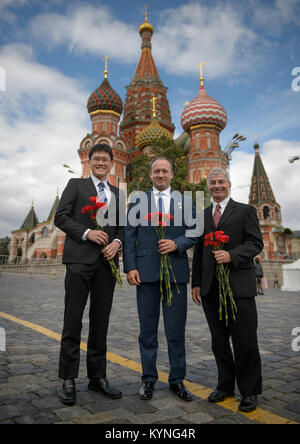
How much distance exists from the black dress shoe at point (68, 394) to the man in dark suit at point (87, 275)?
11mm

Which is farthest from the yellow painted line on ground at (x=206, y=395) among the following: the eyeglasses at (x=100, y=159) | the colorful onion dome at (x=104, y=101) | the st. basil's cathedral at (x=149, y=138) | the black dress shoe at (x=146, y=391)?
the colorful onion dome at (x=104, y=101)

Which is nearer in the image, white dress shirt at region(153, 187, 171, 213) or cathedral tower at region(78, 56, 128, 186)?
white dress shirt at region(153, 187, 171, 213)

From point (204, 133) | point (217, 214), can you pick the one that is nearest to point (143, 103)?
point (204, 133)

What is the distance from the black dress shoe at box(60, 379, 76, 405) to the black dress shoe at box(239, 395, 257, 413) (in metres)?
1.25

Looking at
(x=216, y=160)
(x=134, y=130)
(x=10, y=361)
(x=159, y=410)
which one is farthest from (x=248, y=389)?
(x=134, y=130)

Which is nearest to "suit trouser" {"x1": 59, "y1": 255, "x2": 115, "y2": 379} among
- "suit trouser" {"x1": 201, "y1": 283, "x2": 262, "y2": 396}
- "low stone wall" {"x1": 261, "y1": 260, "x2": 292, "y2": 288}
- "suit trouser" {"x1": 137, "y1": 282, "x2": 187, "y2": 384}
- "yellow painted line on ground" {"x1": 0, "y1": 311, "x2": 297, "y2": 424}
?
"suit trouser" {"x1": 137, "y1": 282, "x2": 187, "y2": 384}

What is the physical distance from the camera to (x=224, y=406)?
2.56 metres

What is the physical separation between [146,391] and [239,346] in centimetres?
83

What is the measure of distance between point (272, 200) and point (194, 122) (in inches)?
656

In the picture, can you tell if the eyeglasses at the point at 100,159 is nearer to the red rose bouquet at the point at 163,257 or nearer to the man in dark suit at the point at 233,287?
the red rose bouquet at the point at 163,257

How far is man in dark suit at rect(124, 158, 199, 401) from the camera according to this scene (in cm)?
284

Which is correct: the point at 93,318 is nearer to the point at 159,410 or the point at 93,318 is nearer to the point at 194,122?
the point at 159,410

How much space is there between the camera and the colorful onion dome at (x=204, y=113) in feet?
103

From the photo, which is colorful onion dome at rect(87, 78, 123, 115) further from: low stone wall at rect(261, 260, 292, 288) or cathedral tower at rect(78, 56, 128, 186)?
low stone wall at rect(261, 260, 292, 288)
